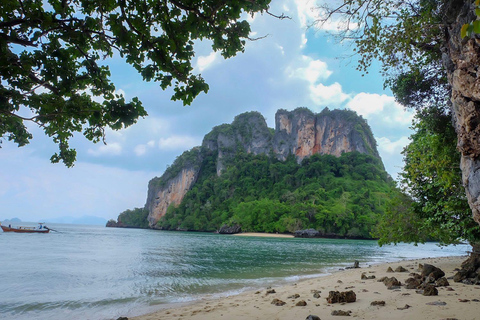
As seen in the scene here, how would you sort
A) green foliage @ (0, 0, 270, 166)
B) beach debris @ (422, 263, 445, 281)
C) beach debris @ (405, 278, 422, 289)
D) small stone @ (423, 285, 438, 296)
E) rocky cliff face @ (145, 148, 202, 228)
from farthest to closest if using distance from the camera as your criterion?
rocky cliff face @ (145, 148, 202, 228) < beach debris @ (422, 263, 445, 281) < beach debris @ (405, 278, 422, 289) < small stone @ (423, 285, 438, 296) < green foliage @ (0, 0, 270, 166)

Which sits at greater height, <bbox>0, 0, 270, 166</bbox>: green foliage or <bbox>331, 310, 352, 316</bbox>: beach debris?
<bbox>0, 0, 270, 166</bbox>: green foliage

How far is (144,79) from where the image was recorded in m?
4.04

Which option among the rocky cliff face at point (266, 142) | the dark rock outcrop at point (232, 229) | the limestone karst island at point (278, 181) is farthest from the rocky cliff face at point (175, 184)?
the dark rock outcrop at point (232, 229)

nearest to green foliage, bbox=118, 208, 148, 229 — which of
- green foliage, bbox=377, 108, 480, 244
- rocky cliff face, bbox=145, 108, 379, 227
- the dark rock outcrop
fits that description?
rocky cliff face, bbox=145, 108, 379, 227

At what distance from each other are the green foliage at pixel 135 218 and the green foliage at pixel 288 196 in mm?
22867

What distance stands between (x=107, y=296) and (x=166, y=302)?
2.32 meters

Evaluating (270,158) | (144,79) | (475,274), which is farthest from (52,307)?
(270,158)

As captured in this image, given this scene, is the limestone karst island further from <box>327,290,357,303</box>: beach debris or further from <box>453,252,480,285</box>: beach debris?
<box>327,290,357,303</box>: beach debris

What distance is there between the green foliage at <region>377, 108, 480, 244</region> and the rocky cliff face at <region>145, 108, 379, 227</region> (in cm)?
8592

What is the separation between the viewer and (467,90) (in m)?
4.84

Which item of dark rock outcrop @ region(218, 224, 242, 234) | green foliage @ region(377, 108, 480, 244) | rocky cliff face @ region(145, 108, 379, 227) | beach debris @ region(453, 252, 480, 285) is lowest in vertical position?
dark rock outcrop @ region(218, 224, 242, 234)

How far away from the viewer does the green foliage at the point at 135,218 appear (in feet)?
387

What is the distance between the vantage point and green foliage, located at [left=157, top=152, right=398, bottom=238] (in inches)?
2437

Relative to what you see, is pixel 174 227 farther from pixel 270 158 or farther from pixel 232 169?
pixel 270 158
